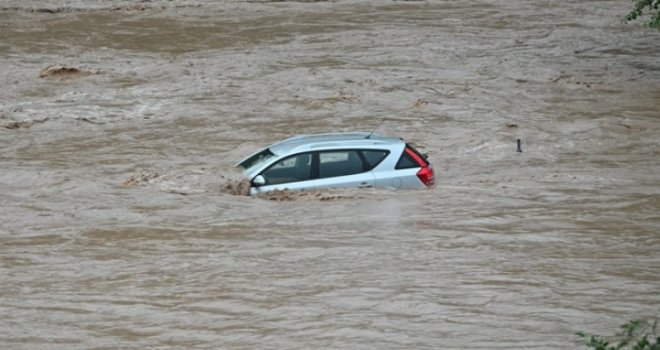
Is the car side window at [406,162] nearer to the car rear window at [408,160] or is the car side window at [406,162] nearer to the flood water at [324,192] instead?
the car rear window at [408,160]

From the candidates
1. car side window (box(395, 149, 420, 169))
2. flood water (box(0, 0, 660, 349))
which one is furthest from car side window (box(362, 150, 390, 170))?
flood water (box(0, 0, 660, 349))

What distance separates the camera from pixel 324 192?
16.2 m

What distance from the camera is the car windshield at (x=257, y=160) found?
649 inches

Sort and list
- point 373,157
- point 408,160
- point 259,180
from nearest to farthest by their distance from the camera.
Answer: point 259,180, point 373,157, point 408,160

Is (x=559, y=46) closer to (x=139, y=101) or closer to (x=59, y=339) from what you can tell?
(x=139, y=101)

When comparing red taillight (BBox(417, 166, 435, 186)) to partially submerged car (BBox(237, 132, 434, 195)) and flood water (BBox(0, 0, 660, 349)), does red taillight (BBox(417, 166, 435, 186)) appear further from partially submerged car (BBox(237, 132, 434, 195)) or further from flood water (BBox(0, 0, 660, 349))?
flood water (BBox(0, 0, 660, 349))

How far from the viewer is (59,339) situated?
11.2m

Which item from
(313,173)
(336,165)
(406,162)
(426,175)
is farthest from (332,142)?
(426,175)

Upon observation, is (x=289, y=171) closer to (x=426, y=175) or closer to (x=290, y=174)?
(x=290, y=174)

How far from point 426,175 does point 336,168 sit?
48.3 inches

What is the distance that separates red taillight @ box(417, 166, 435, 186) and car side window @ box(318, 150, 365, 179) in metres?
0.78

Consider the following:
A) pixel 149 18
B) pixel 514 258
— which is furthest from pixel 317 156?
pixel 149 18

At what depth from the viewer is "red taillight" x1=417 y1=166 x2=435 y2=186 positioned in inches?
645

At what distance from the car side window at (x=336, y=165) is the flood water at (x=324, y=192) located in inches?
10.6
